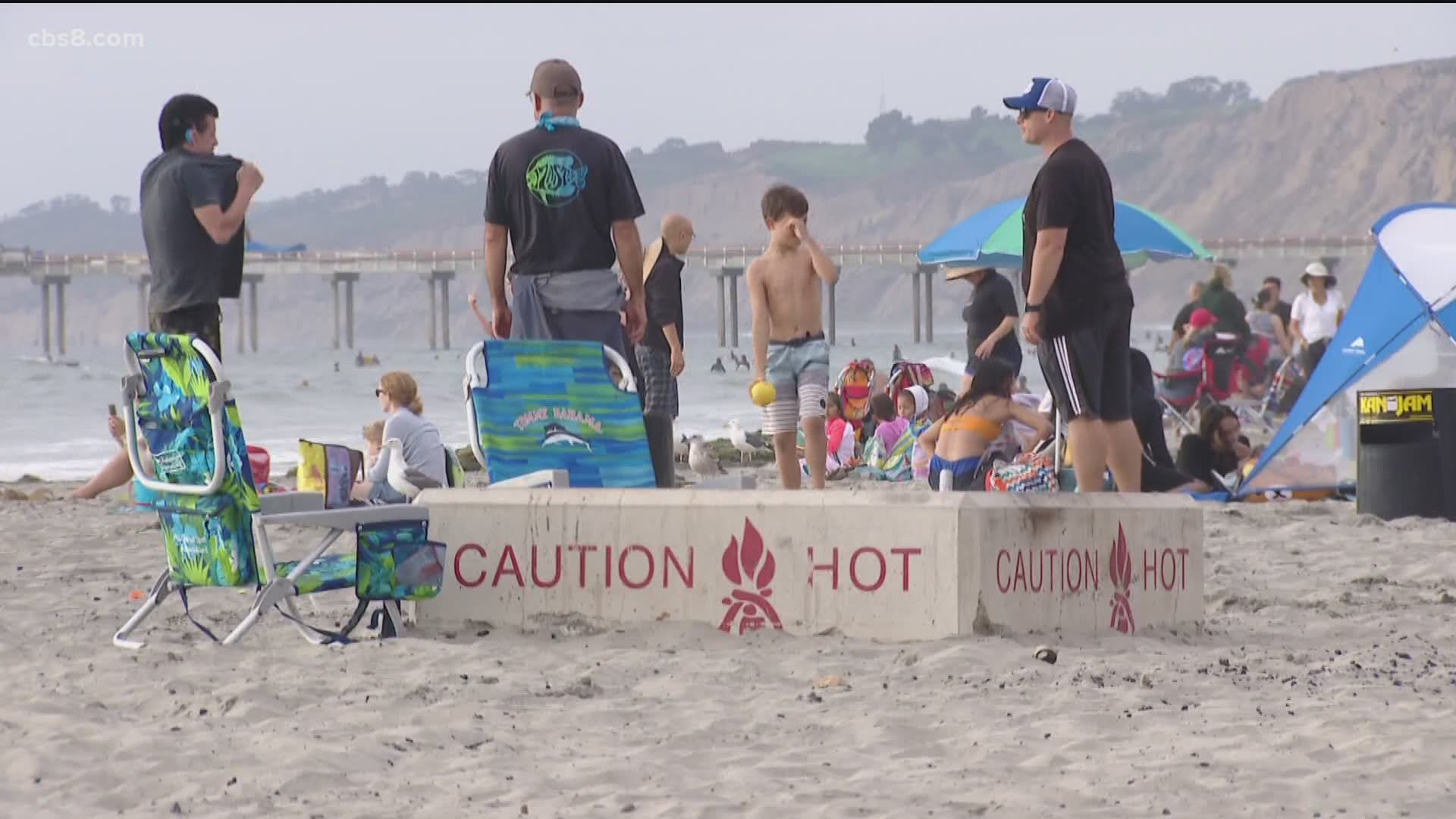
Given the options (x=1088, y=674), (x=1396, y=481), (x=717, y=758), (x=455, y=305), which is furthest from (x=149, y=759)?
(x=455, y=305)

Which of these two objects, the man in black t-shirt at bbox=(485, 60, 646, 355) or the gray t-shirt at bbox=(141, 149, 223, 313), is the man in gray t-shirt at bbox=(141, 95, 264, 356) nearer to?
the gray t-shirt at bbox=(141, 149, 223, 313)

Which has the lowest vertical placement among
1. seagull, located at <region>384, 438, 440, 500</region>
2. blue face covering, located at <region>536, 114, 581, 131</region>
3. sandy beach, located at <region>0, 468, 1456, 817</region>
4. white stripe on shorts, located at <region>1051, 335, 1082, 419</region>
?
sandy beach, located at <region>0, 468, 1456, 817</region>

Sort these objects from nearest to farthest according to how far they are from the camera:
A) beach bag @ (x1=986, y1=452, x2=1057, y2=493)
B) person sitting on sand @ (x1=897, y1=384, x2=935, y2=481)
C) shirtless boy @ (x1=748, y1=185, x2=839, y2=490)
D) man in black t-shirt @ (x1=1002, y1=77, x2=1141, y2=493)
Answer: man in black t-shirt @ (x1=1002, y1=77, x2=1141, y2=493), beach bag @ (x1=986, y1=452, x2=1057, y2=493), shirtless boy @ (x1=748, y1=185, x2=839, y2=490), person sitting on sand @ (x1=897, y1=384, x2=935, y2=481)

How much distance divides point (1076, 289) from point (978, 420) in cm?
136

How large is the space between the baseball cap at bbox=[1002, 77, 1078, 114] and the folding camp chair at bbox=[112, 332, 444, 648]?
2294 millimetres

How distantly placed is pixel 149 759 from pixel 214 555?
1138mm

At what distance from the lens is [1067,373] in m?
5.74

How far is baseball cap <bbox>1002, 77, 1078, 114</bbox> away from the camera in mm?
5770

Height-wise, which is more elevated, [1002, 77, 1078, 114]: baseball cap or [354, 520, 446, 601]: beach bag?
[1002, 77, 1078, 114]: baseball cap

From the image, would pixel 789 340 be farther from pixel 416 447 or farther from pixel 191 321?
pixel 191 321

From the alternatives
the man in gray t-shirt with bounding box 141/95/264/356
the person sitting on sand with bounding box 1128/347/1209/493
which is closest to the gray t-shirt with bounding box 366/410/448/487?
the man in gray t-shirt with bounding box 141/95/264/356

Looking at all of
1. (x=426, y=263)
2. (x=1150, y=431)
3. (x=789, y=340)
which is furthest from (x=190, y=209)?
(x=426, y=263)

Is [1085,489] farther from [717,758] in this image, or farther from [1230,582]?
[717,758]

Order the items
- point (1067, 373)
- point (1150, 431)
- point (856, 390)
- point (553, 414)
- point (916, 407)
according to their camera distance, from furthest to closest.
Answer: point (856, 390) < point (916, 407) < point (1150, 431) < point (1067, 373) < point (553, 414)
